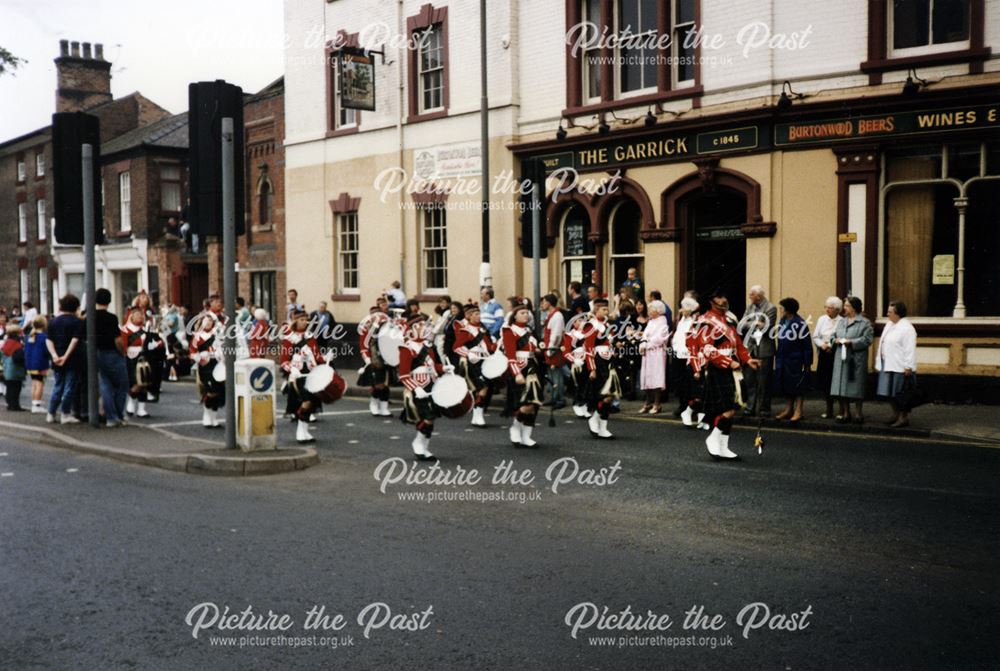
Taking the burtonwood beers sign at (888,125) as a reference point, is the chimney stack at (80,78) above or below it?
above

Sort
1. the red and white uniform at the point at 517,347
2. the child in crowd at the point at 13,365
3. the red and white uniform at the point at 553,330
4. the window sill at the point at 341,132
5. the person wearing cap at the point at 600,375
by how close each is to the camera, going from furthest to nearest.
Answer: the window sill at the point at 341,132
the child in crowd at the point at 13,365
the red and white uniform at the point at 553,330
the person wearing cap at the point at 600,375
the red and white uniform at the point at 517,347

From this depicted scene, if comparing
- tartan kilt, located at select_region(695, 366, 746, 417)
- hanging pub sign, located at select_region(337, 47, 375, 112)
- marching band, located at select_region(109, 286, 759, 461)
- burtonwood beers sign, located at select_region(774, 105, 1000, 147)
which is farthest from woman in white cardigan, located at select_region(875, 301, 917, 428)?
hanging pub sign, located at select_region(337, 47, 375, 112)

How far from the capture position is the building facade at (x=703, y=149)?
16188mm

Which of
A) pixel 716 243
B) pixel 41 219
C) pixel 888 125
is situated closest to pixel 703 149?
pixel 716 243

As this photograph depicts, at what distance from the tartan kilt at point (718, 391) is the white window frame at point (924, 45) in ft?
26.6

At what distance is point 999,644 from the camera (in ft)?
17.9

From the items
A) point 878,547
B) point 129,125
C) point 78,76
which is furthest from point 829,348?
point 78,76

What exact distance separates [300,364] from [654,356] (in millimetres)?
5735

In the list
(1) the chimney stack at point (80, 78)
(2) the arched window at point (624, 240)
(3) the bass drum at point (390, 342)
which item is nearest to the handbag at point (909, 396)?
(3) the bass drum at point (390, 342)

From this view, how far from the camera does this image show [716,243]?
1933 centimetres

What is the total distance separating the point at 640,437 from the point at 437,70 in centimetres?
1372

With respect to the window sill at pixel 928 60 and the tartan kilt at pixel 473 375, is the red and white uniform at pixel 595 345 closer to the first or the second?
the tartan kilt at pixel 473 375

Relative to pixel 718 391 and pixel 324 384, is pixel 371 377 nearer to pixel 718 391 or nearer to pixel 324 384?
pixel 324 384

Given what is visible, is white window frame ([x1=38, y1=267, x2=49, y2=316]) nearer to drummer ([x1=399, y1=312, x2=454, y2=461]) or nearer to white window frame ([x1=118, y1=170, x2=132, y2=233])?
white window frame ([x1=118, y1=170, x2=132, y2=233])
